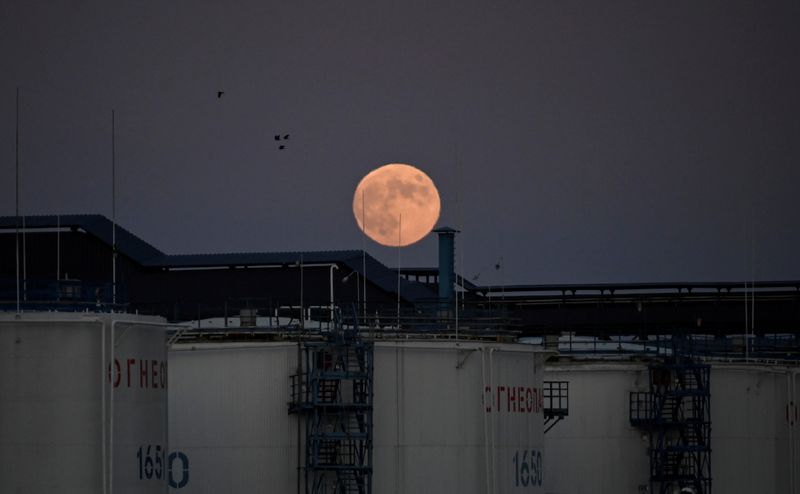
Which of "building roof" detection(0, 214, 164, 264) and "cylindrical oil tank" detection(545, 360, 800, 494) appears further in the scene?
"building roof" detection(0, 214, 164, 264)

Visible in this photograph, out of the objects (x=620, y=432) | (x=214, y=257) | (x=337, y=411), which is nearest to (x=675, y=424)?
(x=620, y=432)

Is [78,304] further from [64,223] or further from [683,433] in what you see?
[64,223]

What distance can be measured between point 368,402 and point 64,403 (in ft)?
44.5

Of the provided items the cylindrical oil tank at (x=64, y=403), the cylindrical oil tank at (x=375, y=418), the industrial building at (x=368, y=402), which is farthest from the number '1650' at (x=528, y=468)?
the cylindrical oil tank at (x=64, y=403)

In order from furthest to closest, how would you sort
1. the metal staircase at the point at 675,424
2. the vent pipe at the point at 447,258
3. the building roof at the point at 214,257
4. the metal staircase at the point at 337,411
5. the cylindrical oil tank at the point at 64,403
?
the building roof at the point at 214,257, the metal staircase at the point at 675,424, the vent pipe at the point at 447,258, the metal staircase at the point at 337,411, the cylindrical oil tank at the point at 64,403

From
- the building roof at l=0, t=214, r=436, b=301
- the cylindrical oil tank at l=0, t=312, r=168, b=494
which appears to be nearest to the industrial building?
the cylindrical oil tank at l=0, t=312, r=168, b=494

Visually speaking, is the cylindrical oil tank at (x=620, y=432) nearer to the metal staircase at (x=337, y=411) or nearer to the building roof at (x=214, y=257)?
the metal staircase at (x=337, y=411)

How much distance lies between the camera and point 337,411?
5878 cm

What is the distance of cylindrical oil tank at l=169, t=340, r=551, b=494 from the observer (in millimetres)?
59031

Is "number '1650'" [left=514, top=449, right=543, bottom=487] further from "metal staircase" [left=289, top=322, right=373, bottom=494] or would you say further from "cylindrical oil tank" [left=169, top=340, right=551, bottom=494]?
"metal staircase" [left=289, top=322, right=373, bottom=494]

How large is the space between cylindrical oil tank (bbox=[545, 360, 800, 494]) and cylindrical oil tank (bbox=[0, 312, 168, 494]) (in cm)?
2971

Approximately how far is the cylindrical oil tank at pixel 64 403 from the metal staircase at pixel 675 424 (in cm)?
3050

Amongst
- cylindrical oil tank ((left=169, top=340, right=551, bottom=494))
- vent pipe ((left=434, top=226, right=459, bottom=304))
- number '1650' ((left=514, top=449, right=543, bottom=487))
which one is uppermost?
vent pipe ((left=434, top=226, right=459, bottom=304))

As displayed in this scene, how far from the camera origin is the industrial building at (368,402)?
158 ft
